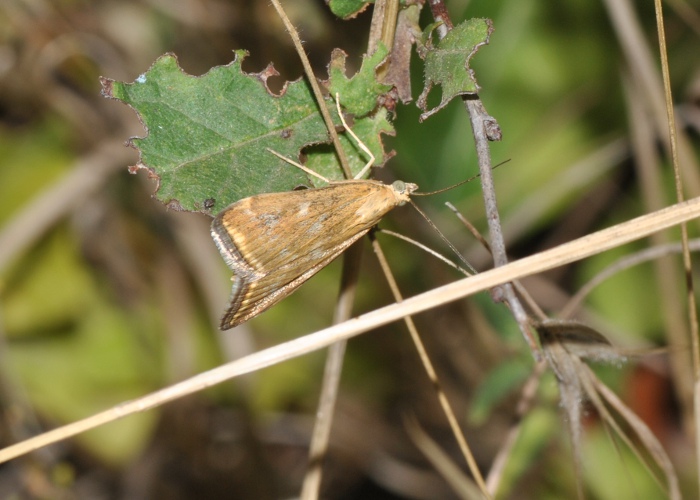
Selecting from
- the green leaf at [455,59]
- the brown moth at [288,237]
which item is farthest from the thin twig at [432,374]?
the green leaf at [455,59]

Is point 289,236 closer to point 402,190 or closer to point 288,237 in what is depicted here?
point 288,237

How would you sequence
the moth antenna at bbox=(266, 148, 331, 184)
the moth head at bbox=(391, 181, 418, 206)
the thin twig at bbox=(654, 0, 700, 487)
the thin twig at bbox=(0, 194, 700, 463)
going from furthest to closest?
1. the moth head at bbox=(391, 181, 418, 206)
2. the moth antenna at bbox=(266, 148, 331, 184)
3. the thin twig at bbox=(654, 0, 700, 487)
4. the thin twig at bbox=(0, 194, 700, 463)

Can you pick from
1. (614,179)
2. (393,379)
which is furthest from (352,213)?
(614,179)

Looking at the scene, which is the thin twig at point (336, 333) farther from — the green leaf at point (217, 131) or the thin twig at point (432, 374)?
the green leaf at point (217, 131)

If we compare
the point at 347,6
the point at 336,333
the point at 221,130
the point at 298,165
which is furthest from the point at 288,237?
the point at 347,6

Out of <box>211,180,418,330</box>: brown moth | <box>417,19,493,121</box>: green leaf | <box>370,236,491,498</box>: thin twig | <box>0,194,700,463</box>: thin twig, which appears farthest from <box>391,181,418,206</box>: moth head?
<box>0,194,700,463</box>: thin twig

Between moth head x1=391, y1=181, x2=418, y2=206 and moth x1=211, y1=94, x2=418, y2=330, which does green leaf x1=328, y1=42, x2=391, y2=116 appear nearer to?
moth x1=211, y1=94, x2=418, y2=330
